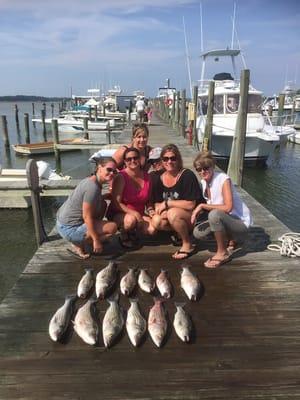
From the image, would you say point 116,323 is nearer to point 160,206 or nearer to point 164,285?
point 164,285

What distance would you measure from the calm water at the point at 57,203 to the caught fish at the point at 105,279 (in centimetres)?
358

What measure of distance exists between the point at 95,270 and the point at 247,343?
6.36ft

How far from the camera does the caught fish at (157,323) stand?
10.4 feet

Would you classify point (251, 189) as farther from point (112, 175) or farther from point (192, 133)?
point (112, 175)

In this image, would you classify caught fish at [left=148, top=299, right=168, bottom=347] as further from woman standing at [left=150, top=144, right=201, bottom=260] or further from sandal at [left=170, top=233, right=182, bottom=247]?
sandal at [left=170, top=233, right=182, bottom=247]

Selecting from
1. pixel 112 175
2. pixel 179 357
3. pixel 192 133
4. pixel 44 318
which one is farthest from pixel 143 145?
pixel 192 133

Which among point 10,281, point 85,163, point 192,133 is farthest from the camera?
point 85,163

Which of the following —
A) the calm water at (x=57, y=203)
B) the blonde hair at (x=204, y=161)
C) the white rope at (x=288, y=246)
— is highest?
the blonde hair at (x=204, y=161)

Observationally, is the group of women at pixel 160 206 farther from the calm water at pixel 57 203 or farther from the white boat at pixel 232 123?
the white boat at pixel 232 123

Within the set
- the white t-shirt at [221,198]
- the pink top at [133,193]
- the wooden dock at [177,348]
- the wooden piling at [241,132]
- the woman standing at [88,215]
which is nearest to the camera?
the wooden dock at [177,348]

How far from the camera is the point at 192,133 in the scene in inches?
664

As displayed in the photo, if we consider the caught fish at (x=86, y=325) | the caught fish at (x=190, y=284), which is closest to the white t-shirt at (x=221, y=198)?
the caught fish at (x=190, y=284)

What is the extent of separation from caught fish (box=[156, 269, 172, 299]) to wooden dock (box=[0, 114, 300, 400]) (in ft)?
0.31

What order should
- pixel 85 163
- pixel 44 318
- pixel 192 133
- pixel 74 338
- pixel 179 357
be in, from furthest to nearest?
pixel 85 163 → pixel 192 133 → pixel 44 318 → pixel 74 338 → pixel 179 357
